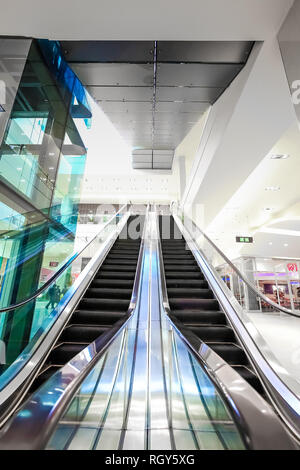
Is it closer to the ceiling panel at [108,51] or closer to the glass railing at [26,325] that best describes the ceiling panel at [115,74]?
the ceiling panel at [108,51]

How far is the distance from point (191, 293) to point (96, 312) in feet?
5.57

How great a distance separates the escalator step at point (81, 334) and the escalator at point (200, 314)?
1.03 meters

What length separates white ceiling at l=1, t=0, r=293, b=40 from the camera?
9.94ft

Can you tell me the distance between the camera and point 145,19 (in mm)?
3221

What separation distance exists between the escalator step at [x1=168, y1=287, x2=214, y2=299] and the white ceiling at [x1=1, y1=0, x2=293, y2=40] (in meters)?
4.04

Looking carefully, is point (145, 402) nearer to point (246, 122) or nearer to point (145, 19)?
point (145, 19)

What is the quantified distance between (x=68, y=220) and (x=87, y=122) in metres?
3.55

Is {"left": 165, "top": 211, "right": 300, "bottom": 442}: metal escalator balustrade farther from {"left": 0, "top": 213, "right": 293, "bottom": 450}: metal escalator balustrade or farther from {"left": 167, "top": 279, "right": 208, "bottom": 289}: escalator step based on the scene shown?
{"left": 0, "top": 213, "right": 293, "bottom": 450}: metal escalator balustrade

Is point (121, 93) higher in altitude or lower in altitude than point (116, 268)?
higher

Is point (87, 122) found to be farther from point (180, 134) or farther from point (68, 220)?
point (68, 220)

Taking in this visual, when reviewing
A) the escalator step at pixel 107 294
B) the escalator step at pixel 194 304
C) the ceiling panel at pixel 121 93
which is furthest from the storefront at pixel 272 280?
the ceiling panel at pixel 121 93

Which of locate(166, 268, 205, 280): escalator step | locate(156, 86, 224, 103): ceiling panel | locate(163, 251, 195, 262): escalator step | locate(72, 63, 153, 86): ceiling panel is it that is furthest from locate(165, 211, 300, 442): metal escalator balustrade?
locate(72, 63, 153, 86): ceiling panel

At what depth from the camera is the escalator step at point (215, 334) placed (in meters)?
3.04

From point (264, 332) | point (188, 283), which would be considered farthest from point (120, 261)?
point (264, 332)
